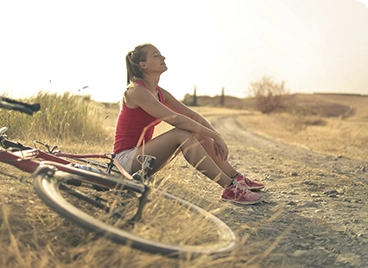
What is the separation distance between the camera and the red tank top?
3.92m

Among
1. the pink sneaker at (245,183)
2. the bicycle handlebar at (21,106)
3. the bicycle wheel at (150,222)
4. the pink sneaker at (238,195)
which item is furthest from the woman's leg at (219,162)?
the bicycle handlebar at (21,106)

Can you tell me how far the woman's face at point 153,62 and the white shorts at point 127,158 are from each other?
2.24 feet

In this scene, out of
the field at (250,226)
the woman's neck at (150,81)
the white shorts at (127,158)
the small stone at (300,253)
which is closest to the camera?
the field at (250,226)

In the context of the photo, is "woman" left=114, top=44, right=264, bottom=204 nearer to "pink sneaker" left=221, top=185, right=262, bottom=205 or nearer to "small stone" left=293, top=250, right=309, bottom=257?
"pink sneaker" left=221, top=185, right=262, bottom=205

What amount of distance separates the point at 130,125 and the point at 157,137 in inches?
10.5

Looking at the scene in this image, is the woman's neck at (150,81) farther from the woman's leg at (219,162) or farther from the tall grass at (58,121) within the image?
the tall grass at (58,121)

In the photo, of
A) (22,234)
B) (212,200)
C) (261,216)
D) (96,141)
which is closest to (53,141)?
(96,141)

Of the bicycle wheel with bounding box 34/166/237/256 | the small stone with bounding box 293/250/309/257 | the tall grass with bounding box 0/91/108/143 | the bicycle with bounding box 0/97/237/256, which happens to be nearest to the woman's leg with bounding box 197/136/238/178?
the bicycle with bounding box 0/97/237/256

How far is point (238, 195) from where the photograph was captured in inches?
159

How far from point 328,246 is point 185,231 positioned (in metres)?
1.20

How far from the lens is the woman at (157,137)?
3740mm

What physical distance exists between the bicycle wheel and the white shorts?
73cm

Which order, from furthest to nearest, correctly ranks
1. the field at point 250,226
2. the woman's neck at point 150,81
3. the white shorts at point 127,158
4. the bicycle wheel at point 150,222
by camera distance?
the woman's neck at point 150,81, the white shorts at point 127,158, the field at point 250,226, the bicycle wheel at point 150,222

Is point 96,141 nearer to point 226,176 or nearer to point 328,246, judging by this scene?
point 226,176
